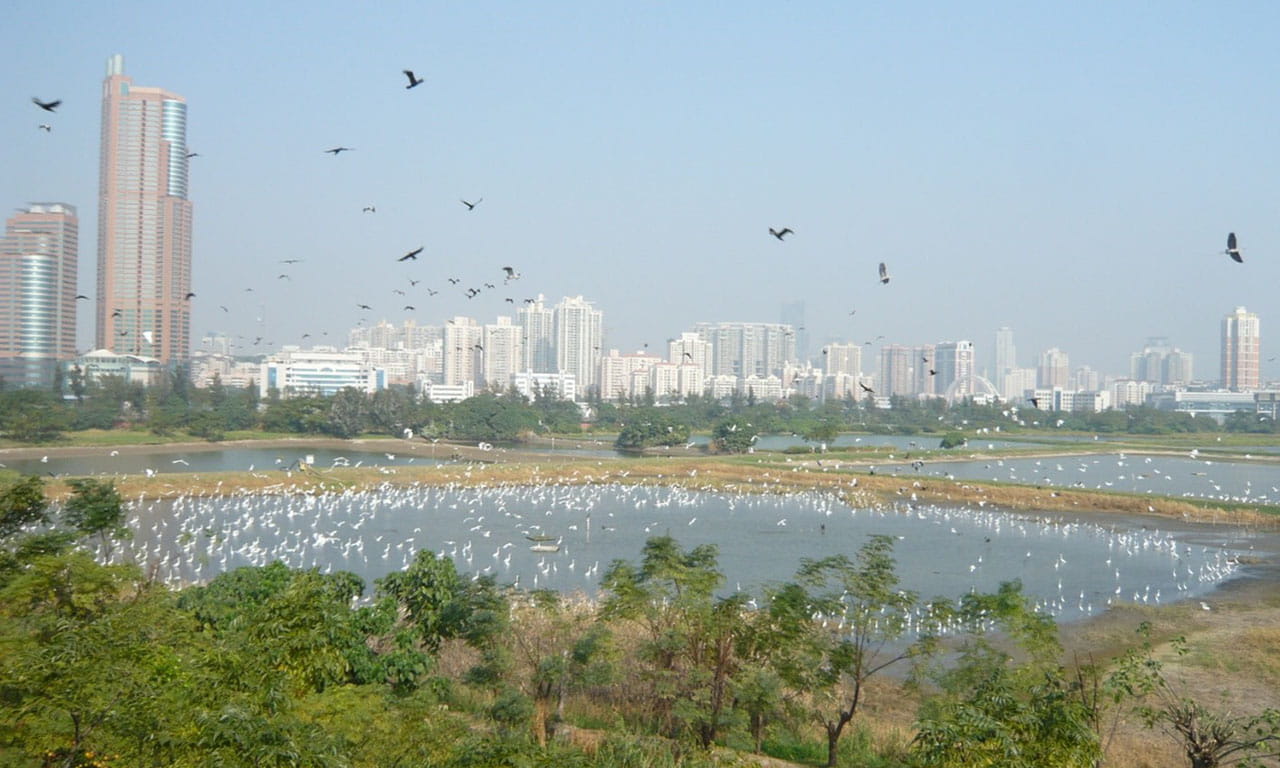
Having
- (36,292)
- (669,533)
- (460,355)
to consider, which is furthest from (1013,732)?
(460,355)

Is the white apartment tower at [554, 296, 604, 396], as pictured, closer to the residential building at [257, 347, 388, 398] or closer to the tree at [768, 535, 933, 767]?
the residential building at [257, 347, 388, 398]

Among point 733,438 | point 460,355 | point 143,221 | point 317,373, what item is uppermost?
point 143,221

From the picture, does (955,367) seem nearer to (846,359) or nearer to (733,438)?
(846,359)

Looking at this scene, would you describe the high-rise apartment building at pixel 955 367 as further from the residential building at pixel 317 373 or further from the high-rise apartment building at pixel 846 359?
the residential building at pixel 317 373

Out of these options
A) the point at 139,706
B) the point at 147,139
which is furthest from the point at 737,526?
the point at 147,139

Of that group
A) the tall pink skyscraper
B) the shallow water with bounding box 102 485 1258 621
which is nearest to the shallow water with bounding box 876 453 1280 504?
the shallow water with bounding box 102 485 1258 621

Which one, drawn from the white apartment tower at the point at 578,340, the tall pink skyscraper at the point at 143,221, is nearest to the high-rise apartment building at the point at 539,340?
the white apartment tower at the point at 578,340
